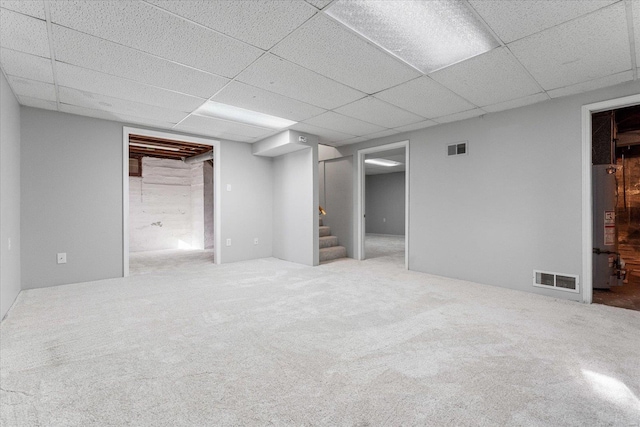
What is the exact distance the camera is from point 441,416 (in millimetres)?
1425

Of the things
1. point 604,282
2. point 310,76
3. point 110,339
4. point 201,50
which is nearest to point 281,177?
point 310,76

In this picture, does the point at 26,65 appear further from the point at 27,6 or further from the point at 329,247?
the point at 329,247

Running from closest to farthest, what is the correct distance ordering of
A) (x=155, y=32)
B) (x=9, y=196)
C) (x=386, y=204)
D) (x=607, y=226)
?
(x=155, y=32)
(x=9, y=196)
(x=607, y=226)
(x=386, y=204)

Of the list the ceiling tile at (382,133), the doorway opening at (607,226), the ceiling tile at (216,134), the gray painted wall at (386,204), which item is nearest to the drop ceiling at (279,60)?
the ceiling tile at (216,134)

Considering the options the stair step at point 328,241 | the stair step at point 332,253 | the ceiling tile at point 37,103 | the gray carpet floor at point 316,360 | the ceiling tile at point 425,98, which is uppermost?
the ceiling tile at point 37,103

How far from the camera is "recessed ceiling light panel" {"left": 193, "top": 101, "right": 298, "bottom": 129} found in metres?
3.75

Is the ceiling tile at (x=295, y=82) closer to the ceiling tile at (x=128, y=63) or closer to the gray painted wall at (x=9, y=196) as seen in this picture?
the ceiling tile at (x=128, y=63)

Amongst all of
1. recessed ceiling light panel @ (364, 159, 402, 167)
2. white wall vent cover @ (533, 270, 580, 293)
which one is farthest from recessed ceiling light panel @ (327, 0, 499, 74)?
recessed ceiling light panel @ (364, 159, 402, 167)

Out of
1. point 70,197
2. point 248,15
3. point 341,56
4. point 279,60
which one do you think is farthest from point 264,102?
point 70,197

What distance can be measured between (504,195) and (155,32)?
4.17 meters

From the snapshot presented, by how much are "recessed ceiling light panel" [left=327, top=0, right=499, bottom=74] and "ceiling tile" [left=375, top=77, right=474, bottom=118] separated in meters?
0.50

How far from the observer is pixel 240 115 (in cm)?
411

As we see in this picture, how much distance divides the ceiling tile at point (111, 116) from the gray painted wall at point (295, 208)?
7.14 feet

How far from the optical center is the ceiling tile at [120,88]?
9.02 ft
